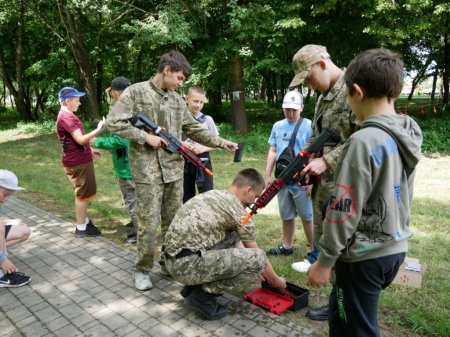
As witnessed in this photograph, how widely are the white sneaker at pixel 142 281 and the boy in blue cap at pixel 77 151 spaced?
1.79m

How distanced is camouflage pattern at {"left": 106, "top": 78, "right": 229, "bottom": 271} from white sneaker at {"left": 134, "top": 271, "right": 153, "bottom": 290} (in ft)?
0.20

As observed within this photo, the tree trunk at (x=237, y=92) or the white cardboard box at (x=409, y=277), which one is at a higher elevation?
the tree trunk at (x=237, y=92)

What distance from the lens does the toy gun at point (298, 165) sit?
2910mm

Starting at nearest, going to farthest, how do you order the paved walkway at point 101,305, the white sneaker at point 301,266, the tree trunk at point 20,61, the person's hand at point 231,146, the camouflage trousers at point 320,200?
the camouflage trousers at point 320,200 < the paved walkway at point 101,305 < the person's hand at point 231,146 < the white sneaker at point 301,266 < the tree trunk at point 20,61

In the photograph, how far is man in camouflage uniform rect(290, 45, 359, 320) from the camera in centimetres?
282

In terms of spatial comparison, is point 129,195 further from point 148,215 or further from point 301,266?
point 301,266

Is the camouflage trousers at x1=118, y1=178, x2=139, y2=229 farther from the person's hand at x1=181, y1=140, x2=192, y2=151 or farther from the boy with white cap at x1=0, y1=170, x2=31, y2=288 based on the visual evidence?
the boy with white cap at x1=0, y1=170, x2=31, y2=288

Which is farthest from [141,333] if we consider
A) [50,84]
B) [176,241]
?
[50,84]

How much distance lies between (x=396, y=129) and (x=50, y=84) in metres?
20.2

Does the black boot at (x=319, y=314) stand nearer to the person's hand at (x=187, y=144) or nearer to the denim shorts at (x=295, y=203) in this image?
the denim shorts at (x=295, y=203)

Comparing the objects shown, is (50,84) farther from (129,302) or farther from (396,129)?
(396,129)

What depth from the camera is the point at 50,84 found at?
1909 cm

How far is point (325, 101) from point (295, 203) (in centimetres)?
166

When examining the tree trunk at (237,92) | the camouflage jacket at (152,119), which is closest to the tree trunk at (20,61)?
the tree trunk at (237,92)
